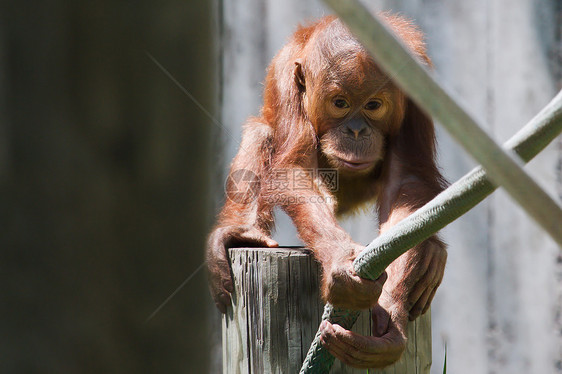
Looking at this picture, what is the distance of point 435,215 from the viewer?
54.2 inches

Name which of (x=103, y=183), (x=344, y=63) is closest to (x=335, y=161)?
(x=344, y=63)

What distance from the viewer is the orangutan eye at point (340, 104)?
2746 mm

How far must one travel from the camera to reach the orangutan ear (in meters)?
2.96

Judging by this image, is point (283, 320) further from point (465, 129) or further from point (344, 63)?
point (465, 129)

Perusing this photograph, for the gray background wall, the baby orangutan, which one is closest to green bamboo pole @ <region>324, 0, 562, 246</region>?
the gray background wall

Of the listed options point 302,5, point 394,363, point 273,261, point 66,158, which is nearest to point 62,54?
point 66,158

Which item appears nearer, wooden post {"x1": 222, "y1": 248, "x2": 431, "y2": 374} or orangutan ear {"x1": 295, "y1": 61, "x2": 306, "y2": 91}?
wooden post {"x1": 222, "y1": 248, "x2": 431, "y2": 374}

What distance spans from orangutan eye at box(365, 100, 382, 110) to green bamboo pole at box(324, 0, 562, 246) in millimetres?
1871

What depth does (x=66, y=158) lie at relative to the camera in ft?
2.39

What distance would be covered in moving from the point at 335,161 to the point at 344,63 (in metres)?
0.39

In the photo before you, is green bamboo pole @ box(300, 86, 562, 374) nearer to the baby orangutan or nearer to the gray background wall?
the baby orangutan

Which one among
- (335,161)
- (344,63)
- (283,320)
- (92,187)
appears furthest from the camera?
(335,161)

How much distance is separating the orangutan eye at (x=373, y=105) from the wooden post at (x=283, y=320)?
2.59ft

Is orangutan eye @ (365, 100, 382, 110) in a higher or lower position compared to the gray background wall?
higher
